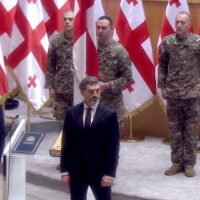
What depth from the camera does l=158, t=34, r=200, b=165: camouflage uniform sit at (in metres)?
7.34

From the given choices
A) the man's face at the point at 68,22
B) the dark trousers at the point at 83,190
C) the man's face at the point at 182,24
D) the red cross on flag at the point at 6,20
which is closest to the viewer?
the dark trousers at the point at 83,190

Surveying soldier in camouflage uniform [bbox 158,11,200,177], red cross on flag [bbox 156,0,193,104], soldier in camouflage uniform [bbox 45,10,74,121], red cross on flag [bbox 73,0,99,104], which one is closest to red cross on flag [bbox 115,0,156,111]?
red cross on flag [bbox 156,0,193,104]

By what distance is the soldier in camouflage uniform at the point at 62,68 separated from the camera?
7816 mm

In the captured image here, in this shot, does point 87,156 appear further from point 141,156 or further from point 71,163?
point 141,156

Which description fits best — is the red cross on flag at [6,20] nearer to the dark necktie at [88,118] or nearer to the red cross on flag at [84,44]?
the red cross on flag at [84,44]

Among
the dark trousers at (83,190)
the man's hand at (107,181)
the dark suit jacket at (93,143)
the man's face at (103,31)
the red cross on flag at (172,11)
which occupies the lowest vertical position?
the dark trousers at (83,190)

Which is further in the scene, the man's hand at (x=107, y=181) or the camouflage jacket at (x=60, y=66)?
the camouflage jacket at (x=60, y=66)

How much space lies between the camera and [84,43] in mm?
6730

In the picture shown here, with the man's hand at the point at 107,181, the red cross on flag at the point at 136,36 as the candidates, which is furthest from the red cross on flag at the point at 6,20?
the man's hand at the point at 107,181

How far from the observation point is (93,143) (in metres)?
5.57

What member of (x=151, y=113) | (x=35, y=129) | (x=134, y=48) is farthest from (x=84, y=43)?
(x=35, y=129)

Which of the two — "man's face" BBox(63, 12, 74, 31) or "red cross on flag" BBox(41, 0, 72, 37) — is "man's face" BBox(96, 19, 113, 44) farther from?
"red cross on flag" BBox(41, 0, 72, 37)

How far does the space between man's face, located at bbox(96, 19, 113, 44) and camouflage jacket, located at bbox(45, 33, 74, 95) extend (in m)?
0.56

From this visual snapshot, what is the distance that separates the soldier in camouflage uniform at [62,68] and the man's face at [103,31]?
534 mm
